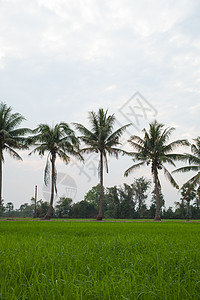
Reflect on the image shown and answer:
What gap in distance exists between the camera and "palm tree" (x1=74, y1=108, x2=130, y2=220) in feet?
78.5

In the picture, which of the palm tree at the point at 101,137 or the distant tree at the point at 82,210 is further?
the distant tree at the point at 82,210

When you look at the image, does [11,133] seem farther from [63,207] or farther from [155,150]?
[63,207]

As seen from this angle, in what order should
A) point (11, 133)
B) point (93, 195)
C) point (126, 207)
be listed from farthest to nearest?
point (93, 195), point (126, 207), point (11, 133)

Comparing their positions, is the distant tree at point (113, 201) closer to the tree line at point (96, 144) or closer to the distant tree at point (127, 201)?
the distant tree at point (127, 201)

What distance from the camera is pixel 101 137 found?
24406 mm

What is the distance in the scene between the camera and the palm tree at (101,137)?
23938 mm

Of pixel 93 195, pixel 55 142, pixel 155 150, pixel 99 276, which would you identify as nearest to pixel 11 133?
pixel 55 142

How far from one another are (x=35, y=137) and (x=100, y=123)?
6.39 metres

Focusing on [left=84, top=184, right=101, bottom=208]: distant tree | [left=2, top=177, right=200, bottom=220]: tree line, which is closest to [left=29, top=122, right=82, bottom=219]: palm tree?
[left=2, top=177, right=200, bottom=220]: tree line

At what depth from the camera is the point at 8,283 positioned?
2.13 metres

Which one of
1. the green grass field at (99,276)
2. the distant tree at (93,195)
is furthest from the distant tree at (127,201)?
the green grass field at (99,276)

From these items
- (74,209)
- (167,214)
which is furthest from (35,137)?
(167,214)

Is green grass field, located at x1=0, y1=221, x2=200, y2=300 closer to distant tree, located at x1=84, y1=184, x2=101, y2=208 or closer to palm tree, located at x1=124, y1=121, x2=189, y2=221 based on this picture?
palm tree, located at x1=124, y1=121, x2=189, y2=221

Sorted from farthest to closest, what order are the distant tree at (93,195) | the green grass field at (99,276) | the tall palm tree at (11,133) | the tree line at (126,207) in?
the distant tree at (93,195)
the tree line at (126,207)
the tall palm tree at (11,133)
the green grass field at (99,276)
